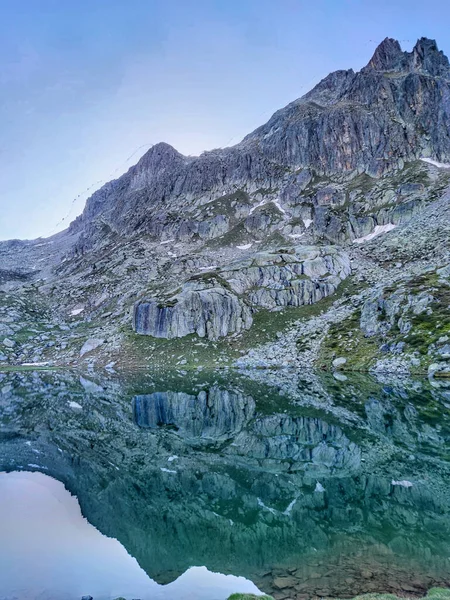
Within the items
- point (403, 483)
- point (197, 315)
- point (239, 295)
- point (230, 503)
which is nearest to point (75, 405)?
point (230, 503)

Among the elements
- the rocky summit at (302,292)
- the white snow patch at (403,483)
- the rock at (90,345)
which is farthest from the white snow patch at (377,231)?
the white snow patch at (403,483)

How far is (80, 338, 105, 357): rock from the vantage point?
12539cm

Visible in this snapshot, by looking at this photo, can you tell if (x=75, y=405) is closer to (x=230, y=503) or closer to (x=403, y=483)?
(x=230, y=503)

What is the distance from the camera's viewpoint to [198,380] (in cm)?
8094

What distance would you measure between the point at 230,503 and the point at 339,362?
222ft

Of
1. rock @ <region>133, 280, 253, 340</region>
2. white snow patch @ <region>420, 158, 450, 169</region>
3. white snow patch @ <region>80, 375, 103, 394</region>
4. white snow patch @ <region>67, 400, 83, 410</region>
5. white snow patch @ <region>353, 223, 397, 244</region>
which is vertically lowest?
white snow patch @ <region>80, 375, 103, 394</region>

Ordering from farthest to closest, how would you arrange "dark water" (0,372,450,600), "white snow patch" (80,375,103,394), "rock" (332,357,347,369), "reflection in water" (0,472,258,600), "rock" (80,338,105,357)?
"rock" (80,338,105,357) → "rock" (332,357,347,369) → "white snow patch" (80,375,103,394) → "dark water" (0,372,450,600) → "reflection in water" (0,472,258,600)

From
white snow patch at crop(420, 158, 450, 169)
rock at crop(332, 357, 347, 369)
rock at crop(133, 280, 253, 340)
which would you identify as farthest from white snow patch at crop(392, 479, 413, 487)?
white snow patch at crop(420, 158, 450, 169)

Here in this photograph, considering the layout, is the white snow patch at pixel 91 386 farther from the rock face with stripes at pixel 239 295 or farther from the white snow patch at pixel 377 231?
the white snow patch at pixel 377 231

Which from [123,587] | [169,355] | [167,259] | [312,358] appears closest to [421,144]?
[167,259]

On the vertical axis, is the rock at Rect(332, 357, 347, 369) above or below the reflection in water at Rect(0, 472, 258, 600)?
below

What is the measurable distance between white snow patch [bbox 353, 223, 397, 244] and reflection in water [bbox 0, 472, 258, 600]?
15825 cm

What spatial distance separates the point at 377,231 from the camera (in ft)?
522

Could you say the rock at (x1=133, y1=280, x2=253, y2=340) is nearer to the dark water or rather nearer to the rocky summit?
the rocky summit
